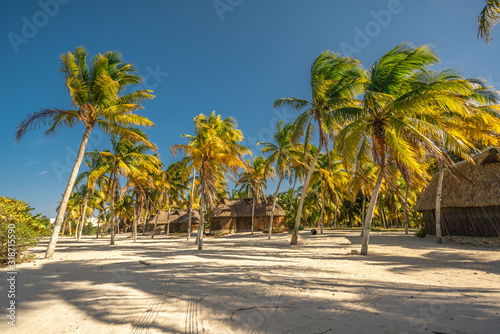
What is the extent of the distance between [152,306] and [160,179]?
19.7 metres

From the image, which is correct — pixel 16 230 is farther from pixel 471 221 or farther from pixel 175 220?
pixel 175 220

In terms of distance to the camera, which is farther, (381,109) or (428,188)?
(428,188)

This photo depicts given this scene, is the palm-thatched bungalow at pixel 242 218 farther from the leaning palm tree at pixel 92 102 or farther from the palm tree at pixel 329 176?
the leaning palm tree at pixel 92 102

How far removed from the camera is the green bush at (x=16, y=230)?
636 centimetres

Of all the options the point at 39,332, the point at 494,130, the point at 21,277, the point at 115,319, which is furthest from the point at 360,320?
the point at 494,130

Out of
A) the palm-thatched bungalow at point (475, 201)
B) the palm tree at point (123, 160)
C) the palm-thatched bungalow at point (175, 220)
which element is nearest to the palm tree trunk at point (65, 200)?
the palm tree at point (123, 160)

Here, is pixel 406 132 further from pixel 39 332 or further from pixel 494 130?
pixel 39 332

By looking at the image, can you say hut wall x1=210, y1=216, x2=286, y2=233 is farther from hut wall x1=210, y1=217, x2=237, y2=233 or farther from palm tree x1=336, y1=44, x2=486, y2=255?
palm tree x1=336, y1=44, x2=486, y2=255

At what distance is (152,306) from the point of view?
349cm

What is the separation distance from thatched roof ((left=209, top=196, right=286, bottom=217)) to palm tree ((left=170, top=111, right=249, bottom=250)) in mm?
14514

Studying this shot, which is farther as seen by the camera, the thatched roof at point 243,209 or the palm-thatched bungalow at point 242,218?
the palm-thatched bungalow at point 242,218

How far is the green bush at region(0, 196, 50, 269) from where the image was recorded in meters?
6.36

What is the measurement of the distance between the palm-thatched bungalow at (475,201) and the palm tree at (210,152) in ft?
39.5

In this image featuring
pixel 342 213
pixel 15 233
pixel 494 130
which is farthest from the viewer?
pixel 342 213
